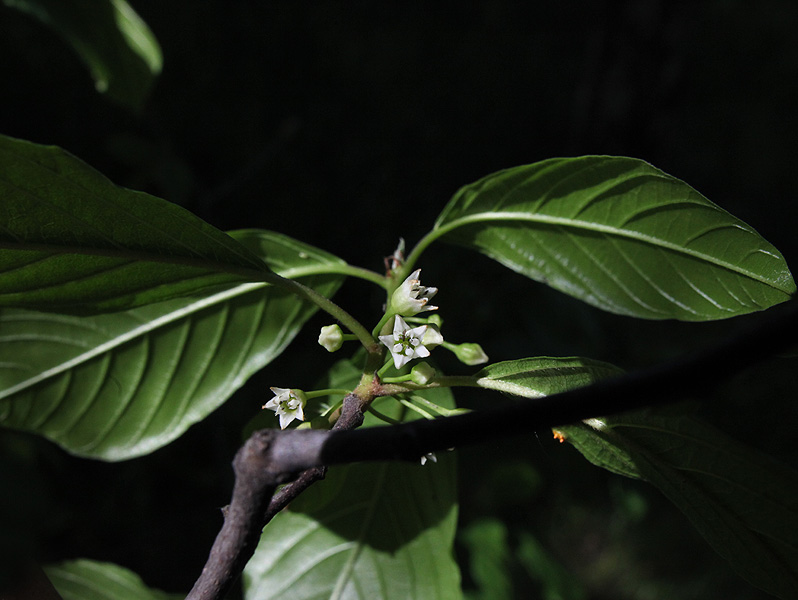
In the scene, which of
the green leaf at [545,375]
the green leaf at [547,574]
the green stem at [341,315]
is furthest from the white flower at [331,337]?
the green leaf at [547,574]

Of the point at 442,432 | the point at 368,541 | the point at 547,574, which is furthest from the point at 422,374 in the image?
the point at 547,574

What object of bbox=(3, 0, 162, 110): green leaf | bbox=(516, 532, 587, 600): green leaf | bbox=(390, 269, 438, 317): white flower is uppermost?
bbox=(3, 0, 162, 110): green leaf

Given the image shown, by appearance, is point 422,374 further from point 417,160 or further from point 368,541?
point 417,160

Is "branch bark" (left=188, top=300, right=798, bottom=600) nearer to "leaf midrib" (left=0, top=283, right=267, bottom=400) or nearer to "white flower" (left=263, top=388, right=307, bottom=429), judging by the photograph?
"white flower" (left=263, top=388, right=307, bottom=429)

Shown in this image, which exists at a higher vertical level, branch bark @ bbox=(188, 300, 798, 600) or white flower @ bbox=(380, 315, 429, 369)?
white flower @ bbox=(380, 315, 429, 369)

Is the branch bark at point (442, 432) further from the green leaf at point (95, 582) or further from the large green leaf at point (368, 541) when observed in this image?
the green leaf at point (95, 582)

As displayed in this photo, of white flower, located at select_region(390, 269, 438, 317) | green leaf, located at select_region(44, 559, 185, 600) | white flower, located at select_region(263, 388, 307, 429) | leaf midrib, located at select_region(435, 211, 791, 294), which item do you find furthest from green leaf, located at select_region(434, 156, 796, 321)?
green leaf, located at select_region(44, 559, 185, 600)
